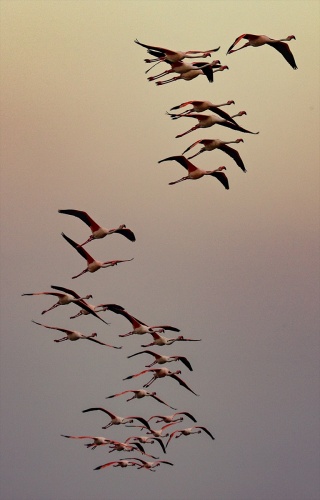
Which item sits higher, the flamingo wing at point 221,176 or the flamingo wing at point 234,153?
the flamingo wing at point 234,153

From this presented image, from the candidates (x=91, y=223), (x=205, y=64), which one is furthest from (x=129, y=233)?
(x=205, y=64)

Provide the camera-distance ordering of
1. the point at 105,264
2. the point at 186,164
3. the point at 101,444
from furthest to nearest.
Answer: the point at 101,444 < the point at 105,264 < the point at 186,164

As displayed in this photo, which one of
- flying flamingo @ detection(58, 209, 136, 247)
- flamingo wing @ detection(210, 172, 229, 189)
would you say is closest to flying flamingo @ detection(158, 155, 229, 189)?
flamingo wing @ detection(210, 172, 229, 189)

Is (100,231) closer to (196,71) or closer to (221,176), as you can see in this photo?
(221,176)

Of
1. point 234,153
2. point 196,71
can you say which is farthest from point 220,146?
point 196,71

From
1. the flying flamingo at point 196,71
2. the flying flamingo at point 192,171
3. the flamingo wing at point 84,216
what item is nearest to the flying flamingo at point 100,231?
the flamingo wing at point 84,216

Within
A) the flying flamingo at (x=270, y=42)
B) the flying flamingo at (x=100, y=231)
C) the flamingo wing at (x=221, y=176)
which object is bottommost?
the flying flamingo at (x=100, y=231)

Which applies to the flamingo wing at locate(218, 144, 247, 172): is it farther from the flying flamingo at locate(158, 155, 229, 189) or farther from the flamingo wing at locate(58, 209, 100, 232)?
the flamingo wing at locate(58, 209, 100, 232)

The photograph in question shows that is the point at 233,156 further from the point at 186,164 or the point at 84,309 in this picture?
the point at 84,309

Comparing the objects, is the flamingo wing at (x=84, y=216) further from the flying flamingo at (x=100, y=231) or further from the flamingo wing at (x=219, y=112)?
the flamingo wing at (x=219, y=112)

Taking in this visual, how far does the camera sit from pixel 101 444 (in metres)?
32.3

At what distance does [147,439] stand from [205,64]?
32.8 ft

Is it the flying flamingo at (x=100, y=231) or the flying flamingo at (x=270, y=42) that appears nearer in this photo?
the flying flamingo at (x=270, y=42)

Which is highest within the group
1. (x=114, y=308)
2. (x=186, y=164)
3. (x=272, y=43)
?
(x=272, y=43)
